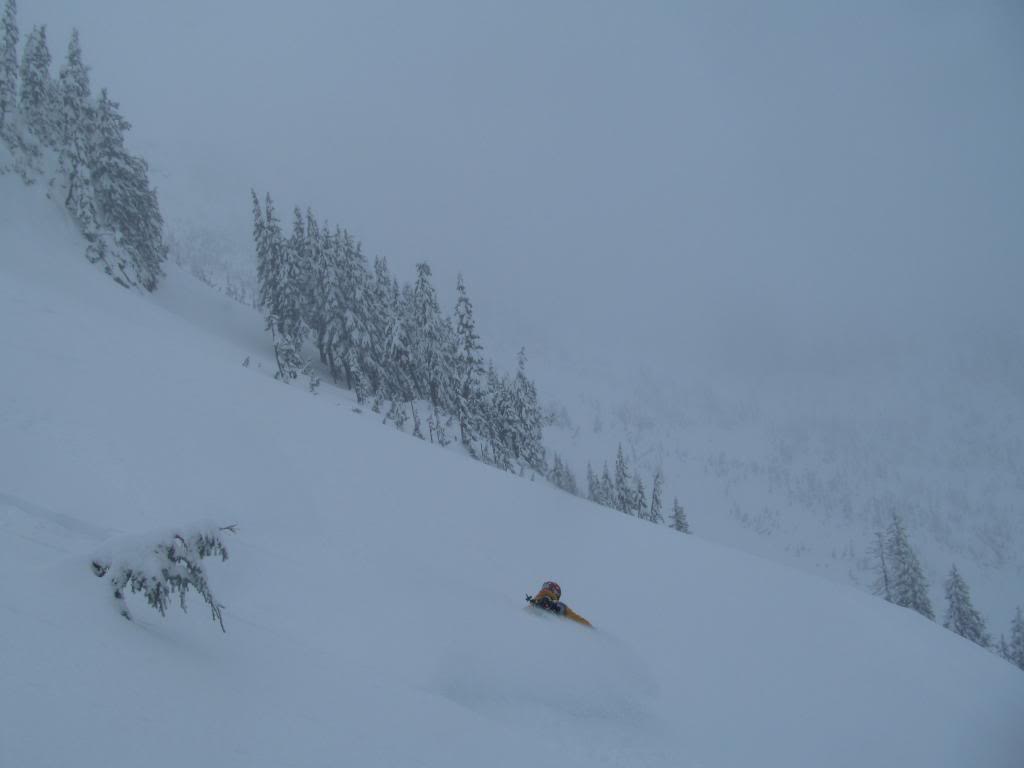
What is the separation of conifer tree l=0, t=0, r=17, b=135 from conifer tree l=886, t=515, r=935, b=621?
69823 millimetres

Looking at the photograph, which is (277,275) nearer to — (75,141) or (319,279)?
(319,279)

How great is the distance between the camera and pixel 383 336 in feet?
164

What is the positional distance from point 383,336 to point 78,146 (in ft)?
78.9

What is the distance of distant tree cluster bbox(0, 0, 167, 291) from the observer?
3600 cm

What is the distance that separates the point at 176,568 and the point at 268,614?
11.4ft

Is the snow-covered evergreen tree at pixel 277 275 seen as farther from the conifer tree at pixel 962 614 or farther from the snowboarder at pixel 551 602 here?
the conifer tree at pixel 962 614

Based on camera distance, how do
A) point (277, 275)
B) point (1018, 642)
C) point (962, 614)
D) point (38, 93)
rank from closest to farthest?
point (38, 93), point (962, 614), point (1018, 642), point (277, 275)

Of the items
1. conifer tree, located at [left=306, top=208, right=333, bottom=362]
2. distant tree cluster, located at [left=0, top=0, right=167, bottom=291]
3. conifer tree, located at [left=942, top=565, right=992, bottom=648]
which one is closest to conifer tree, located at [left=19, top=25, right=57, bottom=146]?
distant tree cluster, located at [left=0, top=0, right=167, bottom=291]

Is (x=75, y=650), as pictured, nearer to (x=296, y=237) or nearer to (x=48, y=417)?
(x=48, y=417)

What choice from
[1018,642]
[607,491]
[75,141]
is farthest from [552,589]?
[1018,642]

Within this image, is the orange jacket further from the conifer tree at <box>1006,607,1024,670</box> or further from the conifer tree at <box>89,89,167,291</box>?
the conifer tree at <box>1006,607,1024,670</box>

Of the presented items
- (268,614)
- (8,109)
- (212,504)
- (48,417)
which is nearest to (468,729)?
(268,614)

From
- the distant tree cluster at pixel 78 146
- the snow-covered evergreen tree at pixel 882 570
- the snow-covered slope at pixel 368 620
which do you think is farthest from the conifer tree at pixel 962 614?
the distant tree cluster at pixel 78 146

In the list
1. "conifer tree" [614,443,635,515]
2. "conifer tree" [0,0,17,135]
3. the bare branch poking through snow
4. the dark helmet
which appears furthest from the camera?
"conifer tree" [614,443,635,515]
